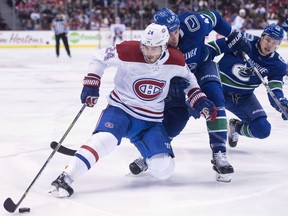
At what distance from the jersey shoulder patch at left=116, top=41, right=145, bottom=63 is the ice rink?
2.18 ft

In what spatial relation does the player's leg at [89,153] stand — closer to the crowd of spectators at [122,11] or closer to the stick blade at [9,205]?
the stick blade at [9,205]

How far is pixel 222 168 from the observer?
3.03 m

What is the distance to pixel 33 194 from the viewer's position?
278 cm

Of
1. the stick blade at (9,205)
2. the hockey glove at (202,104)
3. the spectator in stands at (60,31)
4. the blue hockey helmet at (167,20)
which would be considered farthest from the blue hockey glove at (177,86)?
the spectator in stands at (60,31)

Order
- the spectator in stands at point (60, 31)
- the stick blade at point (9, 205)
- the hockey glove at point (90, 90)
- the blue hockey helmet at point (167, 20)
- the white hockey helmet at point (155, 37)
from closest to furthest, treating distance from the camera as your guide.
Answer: the stick blade at point (9, 205) → the white hockey helmet at point (155, 37) → the hockey glove at point (90, 90) → the blue hockey helmet at point (167, 20) → the spectator in stands at point (60, 31)

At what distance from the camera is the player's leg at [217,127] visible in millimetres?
3064

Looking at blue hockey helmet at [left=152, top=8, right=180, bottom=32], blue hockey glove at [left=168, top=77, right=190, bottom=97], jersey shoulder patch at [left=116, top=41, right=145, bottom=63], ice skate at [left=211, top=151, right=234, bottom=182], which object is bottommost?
ice skate at [left=211, top=151, right=234, bottom=182]

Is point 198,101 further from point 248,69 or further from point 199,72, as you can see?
point 248,69

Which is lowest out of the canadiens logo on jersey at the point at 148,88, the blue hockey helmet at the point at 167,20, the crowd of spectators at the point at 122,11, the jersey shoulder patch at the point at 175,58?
the crowd of spectators at the point at 122,11

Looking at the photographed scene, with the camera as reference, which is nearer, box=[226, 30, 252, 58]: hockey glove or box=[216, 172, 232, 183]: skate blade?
box=[216, 172, 232, 183]: skate blade

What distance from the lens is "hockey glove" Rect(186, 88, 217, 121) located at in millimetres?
2928

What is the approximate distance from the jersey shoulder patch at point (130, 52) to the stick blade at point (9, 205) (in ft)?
2.88

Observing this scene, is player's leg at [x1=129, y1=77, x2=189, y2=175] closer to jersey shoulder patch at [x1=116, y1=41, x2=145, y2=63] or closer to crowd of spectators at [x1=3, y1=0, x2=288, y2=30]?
jersey shoulder patch at [x1=116, y1=41, x2=145, y2=63]

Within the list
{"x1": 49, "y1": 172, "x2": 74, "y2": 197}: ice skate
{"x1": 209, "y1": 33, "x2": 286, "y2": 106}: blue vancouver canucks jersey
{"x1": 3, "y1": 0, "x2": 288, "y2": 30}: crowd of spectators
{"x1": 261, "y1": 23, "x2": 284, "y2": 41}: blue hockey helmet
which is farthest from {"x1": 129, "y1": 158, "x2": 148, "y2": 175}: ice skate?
{"x1": 3, "y1": 0, "x2": 288, "y2": 30}: crowd of spectators
